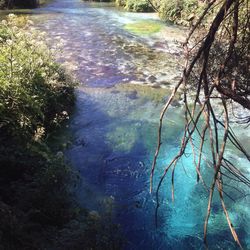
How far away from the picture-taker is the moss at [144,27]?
794 inches

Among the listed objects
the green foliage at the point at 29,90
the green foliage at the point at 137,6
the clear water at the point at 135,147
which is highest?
the green foliage at the point at 137,6

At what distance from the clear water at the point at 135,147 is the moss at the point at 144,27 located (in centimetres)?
180

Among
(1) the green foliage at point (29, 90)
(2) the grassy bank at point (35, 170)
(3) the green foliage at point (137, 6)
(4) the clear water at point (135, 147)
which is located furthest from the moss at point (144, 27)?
(2) the grassy bank at point (35, 170)

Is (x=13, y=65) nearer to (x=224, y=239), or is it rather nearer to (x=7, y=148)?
(x=7, y=148)

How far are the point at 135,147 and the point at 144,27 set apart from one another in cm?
1338

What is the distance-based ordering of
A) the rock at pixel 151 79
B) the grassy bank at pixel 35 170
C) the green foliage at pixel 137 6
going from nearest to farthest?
the grassy bank at pixel 35 170
the rock at pixel 151 79
the green foliage at pixel 137 6

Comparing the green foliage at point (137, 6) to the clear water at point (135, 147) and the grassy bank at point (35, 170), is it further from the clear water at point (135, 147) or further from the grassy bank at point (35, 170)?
the grassy bank at point (35, 170)

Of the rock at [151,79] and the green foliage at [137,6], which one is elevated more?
the green foliage at [137,6]

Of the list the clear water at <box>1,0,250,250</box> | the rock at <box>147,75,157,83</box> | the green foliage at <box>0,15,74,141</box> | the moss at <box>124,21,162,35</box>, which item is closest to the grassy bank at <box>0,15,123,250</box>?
the green foliage at <box>0,15,74,141</box>

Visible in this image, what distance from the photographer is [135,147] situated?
8938 mm

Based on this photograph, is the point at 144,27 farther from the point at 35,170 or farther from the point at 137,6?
the point at 35,170

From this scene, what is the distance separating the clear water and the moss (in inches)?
71.0

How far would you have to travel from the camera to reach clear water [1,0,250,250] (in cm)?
634

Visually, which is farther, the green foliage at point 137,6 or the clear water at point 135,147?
the green foliage at point 137,6
